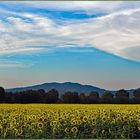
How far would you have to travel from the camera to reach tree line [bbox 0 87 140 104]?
15109 mm

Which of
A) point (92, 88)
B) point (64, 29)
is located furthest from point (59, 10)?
point (92, 88)

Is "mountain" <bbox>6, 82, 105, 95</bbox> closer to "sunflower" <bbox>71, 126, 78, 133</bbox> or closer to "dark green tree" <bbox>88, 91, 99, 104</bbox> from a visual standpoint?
"dark green tree" <bbox>88, 91, 99, 104</bbox>

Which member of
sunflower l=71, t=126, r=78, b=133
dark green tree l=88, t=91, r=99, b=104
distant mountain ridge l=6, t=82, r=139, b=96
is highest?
distant mountain ridge l=6, t=82, r=139, b=96

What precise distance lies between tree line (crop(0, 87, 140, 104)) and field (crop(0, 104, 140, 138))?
0.13 meters

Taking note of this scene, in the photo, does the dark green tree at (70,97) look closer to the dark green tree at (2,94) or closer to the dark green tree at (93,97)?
the dark green tree at (93,97)

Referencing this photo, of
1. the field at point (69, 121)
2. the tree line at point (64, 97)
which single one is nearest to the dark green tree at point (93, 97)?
the tree line at point (64, 97)

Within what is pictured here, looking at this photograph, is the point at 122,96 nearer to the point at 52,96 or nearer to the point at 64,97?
the point at 64,97

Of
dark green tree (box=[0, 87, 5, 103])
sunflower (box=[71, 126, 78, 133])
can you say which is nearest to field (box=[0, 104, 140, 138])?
sunflower (box=[71, 126, 78, 133])

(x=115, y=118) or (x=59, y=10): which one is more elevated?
(x=59, y=10)

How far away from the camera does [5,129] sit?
49.5 ft

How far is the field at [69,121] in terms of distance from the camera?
593 inches

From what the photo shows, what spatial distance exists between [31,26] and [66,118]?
1.66 metres

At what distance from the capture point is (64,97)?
597 inches

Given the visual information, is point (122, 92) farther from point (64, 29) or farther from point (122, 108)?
point (64, 29)
